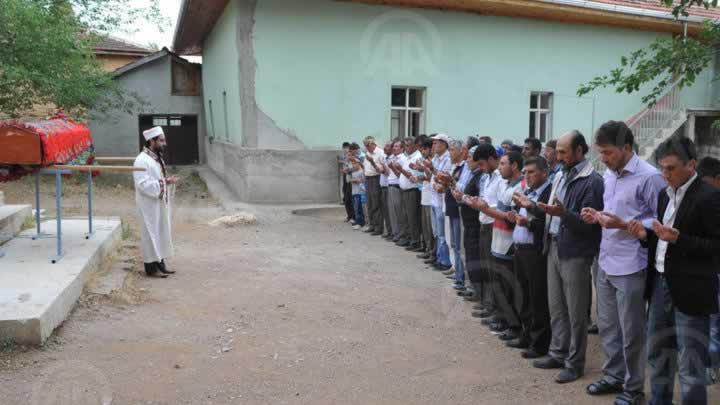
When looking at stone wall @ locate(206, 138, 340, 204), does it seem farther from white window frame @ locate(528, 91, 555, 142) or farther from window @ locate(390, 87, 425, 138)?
white window frame @ locate(528, 91, 555, 142)

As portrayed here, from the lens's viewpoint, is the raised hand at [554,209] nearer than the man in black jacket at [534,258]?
Yes

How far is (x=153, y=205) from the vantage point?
281 inches

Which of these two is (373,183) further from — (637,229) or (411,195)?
(637,229)

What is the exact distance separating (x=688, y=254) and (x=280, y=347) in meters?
3.03

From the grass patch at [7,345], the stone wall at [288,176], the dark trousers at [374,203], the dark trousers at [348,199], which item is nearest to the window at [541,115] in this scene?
the stone wall at [288,176]

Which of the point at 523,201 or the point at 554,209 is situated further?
the point at 523,201

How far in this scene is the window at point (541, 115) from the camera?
15.1 m

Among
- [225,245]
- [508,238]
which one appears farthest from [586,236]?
[225,245]

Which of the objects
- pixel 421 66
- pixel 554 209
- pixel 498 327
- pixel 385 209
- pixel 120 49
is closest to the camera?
pixel 554 209

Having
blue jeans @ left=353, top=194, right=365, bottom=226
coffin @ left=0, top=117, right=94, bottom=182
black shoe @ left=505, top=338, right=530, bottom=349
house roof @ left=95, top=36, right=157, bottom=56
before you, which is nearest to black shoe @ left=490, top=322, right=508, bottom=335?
black shoe @ left=505, top=338, right=530, bottom=349

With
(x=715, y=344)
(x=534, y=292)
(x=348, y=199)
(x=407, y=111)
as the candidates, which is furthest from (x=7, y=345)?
(x=407, y=111)

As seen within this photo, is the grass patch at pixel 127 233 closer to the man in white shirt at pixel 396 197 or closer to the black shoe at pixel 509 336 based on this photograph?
the man in white shirt at pixel 396 197

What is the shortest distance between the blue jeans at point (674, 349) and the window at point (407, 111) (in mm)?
10537

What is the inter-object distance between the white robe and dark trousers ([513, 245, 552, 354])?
13.9 ft
